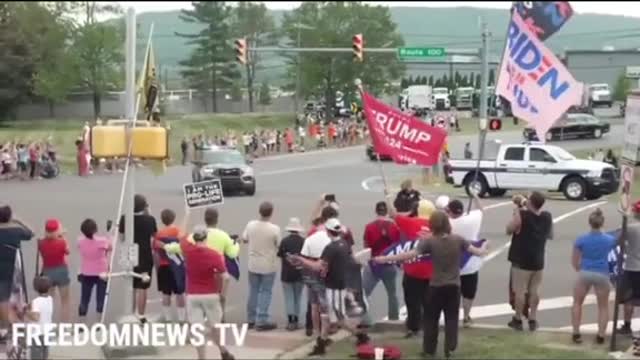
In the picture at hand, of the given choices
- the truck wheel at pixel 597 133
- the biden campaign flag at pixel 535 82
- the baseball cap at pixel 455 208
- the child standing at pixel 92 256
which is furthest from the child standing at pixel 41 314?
the truck wheel at pixel 597 133

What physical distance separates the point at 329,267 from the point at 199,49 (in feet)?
289

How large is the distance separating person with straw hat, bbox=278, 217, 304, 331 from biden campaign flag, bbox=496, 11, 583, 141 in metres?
3.13

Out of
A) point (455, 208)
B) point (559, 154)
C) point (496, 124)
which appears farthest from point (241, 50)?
point (455, 208)

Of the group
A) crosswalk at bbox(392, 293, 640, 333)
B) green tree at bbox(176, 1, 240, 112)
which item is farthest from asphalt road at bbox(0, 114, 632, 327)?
green tree at bbox(176, 1, 240, 112)

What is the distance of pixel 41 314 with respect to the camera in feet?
33.5

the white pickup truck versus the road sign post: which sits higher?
the road sign post

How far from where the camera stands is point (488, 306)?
48.0 feet

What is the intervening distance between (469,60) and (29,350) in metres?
31.0

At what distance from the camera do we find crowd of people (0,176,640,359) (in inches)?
417

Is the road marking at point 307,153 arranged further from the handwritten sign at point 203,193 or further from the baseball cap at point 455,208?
the baseball cap at point 455,208

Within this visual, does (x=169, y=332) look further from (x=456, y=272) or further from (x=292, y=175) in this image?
(x=292, y=175)

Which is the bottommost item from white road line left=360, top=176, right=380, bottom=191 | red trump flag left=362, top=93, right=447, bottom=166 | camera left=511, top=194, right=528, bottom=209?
white road line left=360, top=176, right=380, bottom=191

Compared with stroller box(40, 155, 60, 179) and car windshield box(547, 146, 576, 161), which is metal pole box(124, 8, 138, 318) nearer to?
car windshield box(547, 146, 576, 161)

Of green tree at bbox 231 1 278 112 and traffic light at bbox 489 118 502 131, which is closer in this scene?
traffic light at bbox 489 118 502 131
